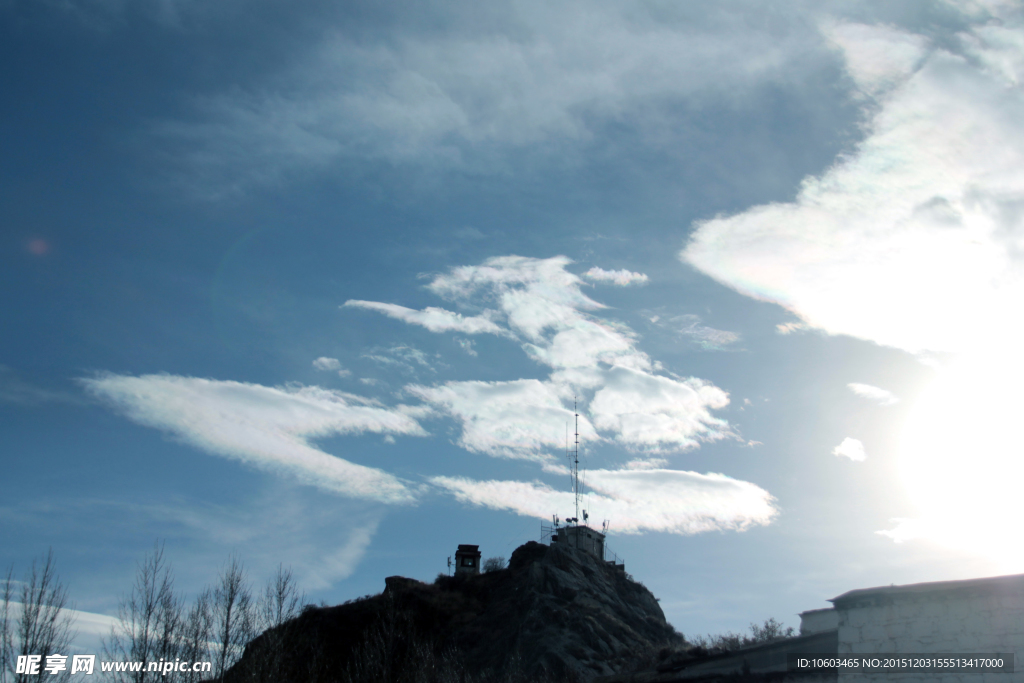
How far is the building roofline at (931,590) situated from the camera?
50.2 feet

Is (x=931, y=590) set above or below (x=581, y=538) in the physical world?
below

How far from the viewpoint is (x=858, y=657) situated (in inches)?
677

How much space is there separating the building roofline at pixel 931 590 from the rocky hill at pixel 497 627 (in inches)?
1060

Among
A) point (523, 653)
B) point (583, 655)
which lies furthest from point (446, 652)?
point (583, 655)

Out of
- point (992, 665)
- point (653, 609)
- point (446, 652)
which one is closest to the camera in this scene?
point (992, 665)

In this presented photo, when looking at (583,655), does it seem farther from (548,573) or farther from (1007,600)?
(1007,600)

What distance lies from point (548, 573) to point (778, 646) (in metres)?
40.6

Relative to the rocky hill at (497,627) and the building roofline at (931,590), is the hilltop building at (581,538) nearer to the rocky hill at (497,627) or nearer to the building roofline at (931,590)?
the rocky hill at (497,627)

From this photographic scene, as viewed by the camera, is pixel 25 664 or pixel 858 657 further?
pixel 25 664

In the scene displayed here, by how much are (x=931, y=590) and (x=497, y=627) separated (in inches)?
1773

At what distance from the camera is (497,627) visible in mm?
56531

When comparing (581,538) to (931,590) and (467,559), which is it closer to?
(467,559)

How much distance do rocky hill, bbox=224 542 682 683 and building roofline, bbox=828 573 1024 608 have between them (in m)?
26.9

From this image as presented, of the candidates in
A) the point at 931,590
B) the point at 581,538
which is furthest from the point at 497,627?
the point at 931,590
